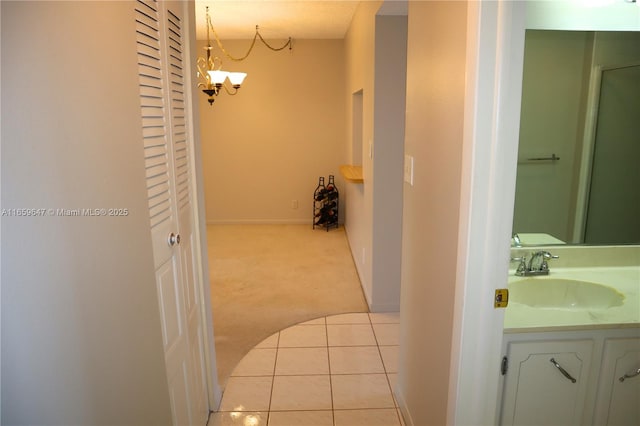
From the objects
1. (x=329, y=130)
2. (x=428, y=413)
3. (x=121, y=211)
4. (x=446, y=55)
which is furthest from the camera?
(x=329, y=130)

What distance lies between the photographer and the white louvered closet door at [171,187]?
1.29 m

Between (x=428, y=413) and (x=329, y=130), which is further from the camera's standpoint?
(x=329, y=130)

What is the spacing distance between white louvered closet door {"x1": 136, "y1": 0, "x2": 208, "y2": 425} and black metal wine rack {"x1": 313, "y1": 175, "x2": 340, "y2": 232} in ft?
13.0

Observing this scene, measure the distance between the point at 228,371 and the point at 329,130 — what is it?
3.94 meters

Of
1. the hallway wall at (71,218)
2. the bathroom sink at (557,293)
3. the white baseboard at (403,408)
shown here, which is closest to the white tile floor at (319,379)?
the white baseboard at (403,408)

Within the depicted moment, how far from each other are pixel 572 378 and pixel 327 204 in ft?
14.7

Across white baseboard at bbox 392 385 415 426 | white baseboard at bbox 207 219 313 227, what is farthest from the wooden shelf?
white baseboard at bbox 392 385 415 426

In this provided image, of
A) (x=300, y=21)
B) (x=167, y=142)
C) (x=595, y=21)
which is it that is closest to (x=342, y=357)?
(x=167, y=142)

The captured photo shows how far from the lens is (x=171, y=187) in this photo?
1488mm

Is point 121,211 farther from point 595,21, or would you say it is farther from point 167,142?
point 595,21

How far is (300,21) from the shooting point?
4.44 meters

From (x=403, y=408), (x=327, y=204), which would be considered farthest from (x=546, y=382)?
(x=327, y=204)

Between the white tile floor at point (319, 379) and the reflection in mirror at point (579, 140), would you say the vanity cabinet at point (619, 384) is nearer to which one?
the reflection in mirror at point (579, 140)

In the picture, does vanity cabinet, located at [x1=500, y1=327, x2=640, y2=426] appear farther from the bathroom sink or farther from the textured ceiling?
the textured ceiling
